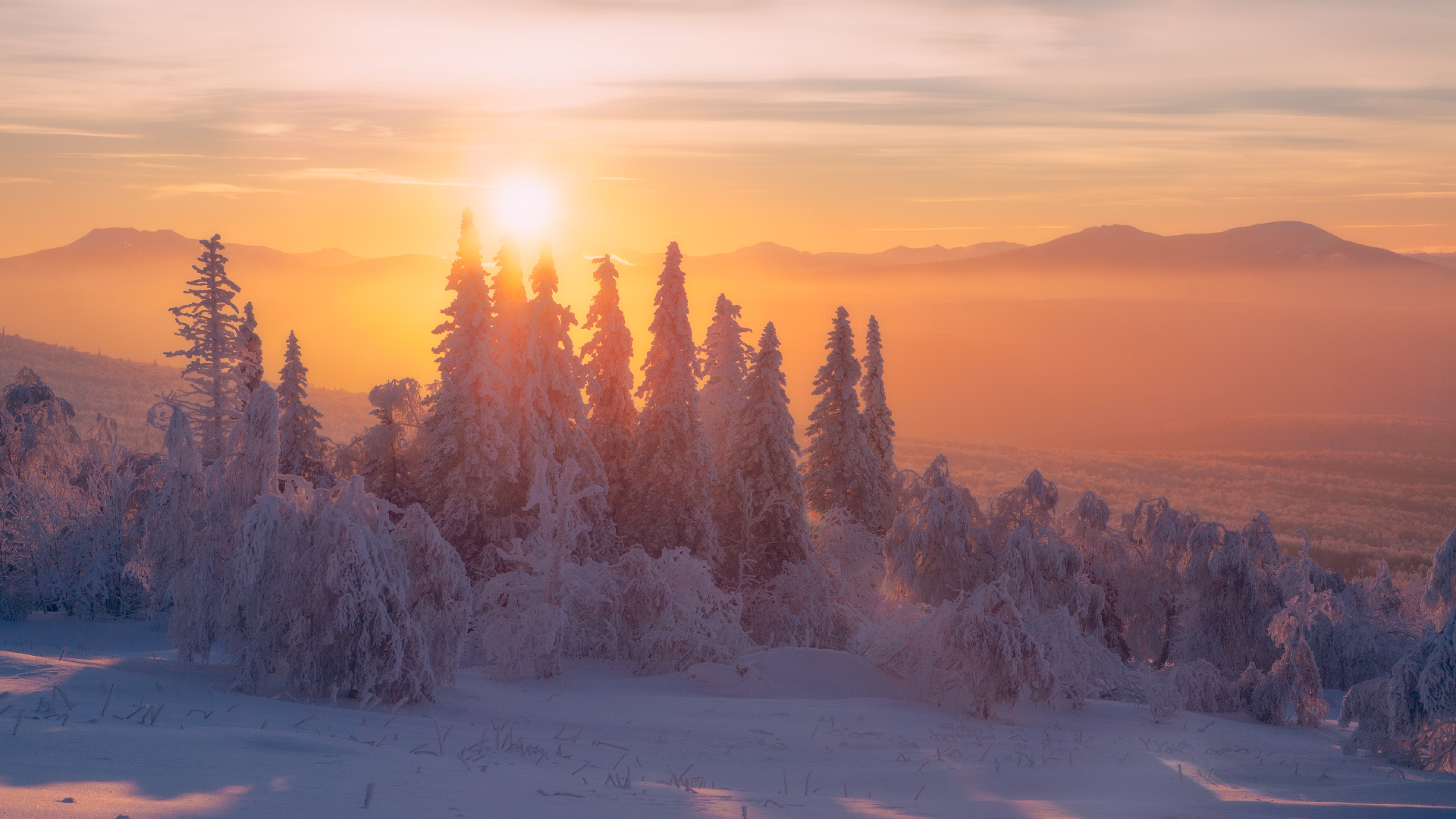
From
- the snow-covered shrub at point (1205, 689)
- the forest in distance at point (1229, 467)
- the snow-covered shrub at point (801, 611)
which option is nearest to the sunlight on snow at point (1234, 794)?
the snow-covered shrub at point (1205, 689)

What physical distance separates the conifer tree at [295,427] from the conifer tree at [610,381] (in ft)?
28.5

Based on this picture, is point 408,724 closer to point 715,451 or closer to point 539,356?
point 539,356

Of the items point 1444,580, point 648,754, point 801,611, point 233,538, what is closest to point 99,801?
point 648,754

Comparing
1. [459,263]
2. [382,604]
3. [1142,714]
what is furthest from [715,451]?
[382,604]

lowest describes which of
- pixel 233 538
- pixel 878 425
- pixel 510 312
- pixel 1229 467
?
pixel 1229 467

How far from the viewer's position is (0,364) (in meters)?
83.0

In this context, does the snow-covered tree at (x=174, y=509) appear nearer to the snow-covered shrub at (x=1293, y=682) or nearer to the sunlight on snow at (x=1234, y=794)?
the sunlight on snow at (x=1234, y=794)

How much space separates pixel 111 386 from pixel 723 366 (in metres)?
65.3

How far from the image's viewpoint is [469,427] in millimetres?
29984

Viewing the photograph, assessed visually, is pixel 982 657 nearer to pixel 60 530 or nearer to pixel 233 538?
pixel 233 538

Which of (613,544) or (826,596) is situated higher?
(613,544)

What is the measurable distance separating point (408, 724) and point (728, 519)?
21.5m

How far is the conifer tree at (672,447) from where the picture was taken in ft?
104

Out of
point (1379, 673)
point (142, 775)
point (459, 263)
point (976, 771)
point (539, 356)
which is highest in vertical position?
point (459, 263)
